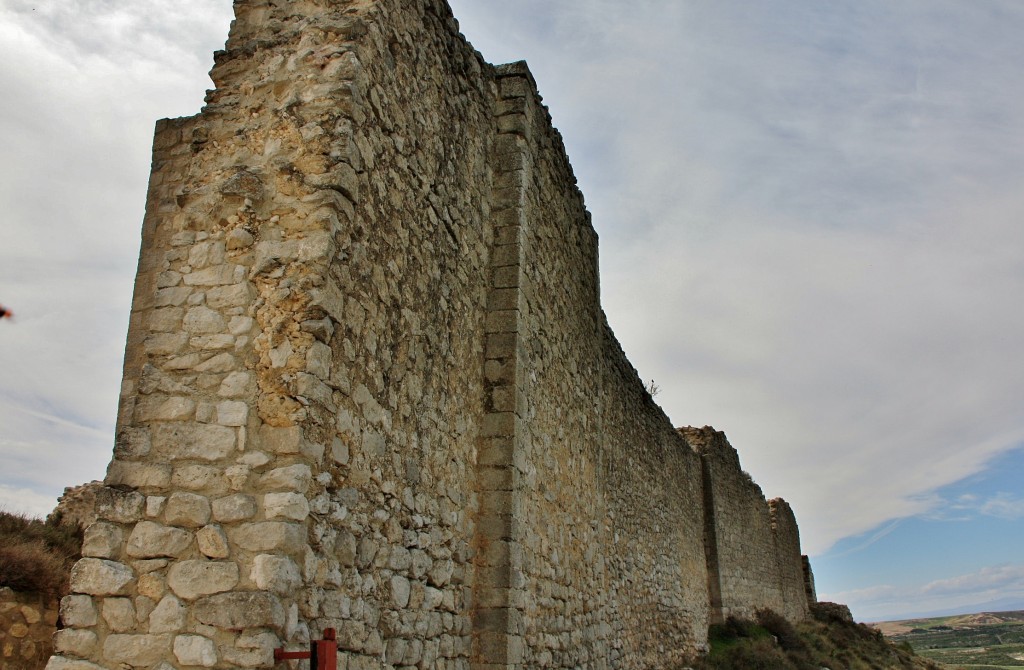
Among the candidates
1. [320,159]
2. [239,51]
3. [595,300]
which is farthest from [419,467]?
[595,300]

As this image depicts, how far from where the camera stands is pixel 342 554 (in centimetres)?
389

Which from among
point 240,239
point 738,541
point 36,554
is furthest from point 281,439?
point 738,541

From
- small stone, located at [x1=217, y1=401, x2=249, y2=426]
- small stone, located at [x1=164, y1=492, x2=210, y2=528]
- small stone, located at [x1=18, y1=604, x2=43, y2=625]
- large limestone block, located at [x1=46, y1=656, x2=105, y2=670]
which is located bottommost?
large limestone block, located at [x1=46, y1=656, x2=105, y2=670]

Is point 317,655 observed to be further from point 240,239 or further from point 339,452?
point 240,239

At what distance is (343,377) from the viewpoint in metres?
4.05

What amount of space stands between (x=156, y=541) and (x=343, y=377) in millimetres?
1086

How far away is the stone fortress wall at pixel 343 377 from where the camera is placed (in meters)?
3.46

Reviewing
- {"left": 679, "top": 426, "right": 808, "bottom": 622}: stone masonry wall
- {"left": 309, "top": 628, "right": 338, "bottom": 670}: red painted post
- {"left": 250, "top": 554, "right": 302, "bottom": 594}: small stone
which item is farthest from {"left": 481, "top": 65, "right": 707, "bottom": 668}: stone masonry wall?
{"left": 679, "top": 426, "right": 808, "bottom": 622}: stone masonry wall

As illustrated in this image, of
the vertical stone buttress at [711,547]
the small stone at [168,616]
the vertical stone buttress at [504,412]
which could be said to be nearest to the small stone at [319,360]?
the small stone at [168,616]

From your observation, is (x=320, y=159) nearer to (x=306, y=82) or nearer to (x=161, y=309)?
(x=306, y=82)

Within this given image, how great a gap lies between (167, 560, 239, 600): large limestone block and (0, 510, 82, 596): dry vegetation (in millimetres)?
2345

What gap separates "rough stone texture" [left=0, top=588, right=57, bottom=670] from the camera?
191 inches

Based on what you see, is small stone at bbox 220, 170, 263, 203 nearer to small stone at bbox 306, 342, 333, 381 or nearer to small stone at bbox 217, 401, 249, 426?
small stone at bbox 306, 342, 333, 381

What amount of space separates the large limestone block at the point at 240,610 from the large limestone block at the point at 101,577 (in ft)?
1.12
